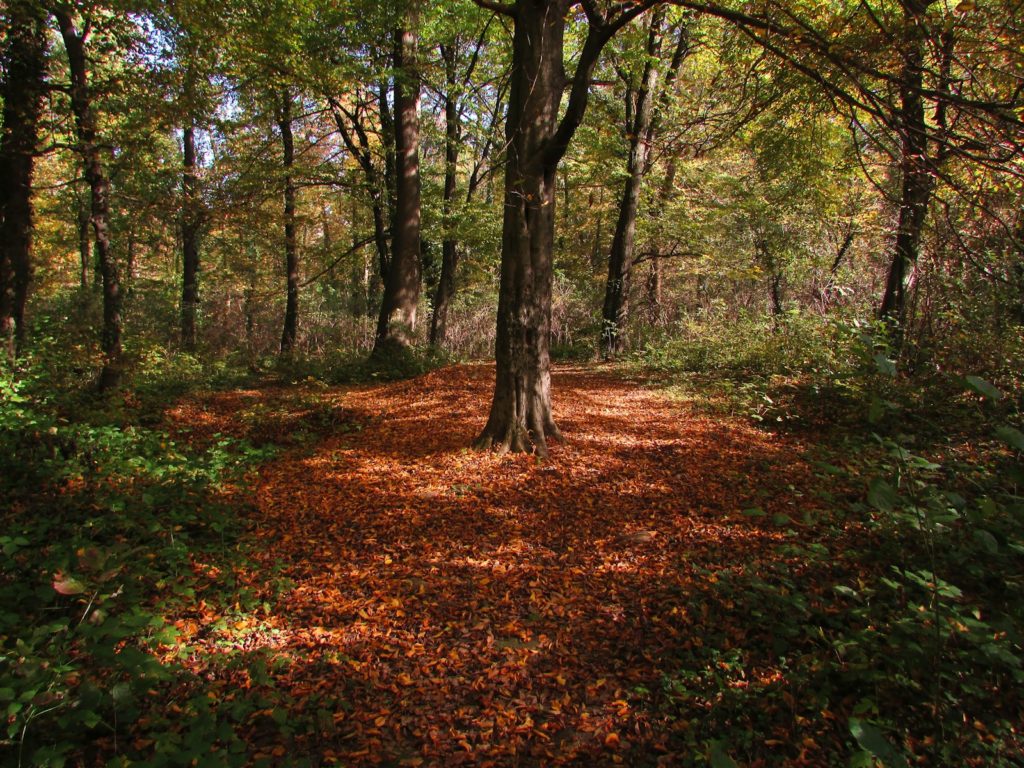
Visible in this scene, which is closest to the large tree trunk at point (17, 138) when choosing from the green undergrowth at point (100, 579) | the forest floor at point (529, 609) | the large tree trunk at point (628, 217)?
the green undergrowth at point (100, 579)

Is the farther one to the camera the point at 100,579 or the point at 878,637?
the point at 878,637

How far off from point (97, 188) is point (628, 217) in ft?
34.8

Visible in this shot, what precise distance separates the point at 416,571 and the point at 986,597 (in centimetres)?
326

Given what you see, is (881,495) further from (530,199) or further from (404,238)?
(404,238)

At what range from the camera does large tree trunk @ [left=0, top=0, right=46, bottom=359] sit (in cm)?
636

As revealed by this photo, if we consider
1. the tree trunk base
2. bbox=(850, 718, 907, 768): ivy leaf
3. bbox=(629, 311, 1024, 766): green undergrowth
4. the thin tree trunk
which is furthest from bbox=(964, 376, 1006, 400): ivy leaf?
the thin tree trunk

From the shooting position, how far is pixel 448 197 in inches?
604

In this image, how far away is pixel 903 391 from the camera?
578 cm

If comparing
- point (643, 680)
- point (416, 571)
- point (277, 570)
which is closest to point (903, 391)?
point (643, 680)

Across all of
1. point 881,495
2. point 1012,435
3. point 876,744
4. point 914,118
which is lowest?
point 876,744

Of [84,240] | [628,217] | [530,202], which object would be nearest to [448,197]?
[628,217]

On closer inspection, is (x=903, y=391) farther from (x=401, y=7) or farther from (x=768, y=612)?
(x=401, y=7)

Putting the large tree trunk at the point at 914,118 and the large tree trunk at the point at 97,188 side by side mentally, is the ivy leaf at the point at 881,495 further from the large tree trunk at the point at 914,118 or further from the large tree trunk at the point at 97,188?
the large tree trunk at the point at 97,188

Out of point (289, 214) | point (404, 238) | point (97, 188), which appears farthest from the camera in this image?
point (289, 214)
